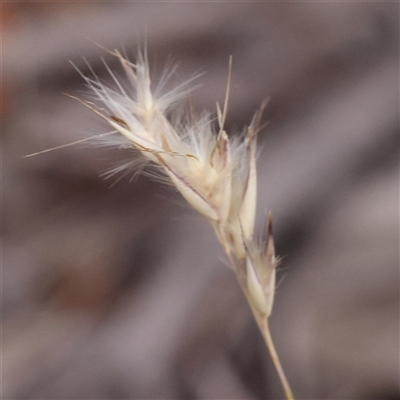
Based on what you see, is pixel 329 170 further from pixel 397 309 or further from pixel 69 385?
pixel 69 385

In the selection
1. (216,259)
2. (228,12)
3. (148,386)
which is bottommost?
(148,386)

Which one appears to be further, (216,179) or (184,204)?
(184,204)

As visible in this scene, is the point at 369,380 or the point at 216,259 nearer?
the point at 369,380

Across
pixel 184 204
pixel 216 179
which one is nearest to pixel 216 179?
pixel 216 179

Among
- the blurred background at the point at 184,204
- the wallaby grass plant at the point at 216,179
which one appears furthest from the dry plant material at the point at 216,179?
the blurred background at the point at 184,204

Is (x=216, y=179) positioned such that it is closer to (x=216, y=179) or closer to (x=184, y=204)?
(x=216, y=179)

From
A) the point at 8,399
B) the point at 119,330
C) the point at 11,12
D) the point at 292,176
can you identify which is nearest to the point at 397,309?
the point at 292,176

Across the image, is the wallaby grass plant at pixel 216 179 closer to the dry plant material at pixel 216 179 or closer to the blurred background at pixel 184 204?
the dry plant material at pixel 216 179

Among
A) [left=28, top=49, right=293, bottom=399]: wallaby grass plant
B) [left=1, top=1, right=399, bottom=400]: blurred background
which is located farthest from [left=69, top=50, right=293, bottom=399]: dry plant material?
[left=1, top=1, right=399, bottom=400]: blurred background
